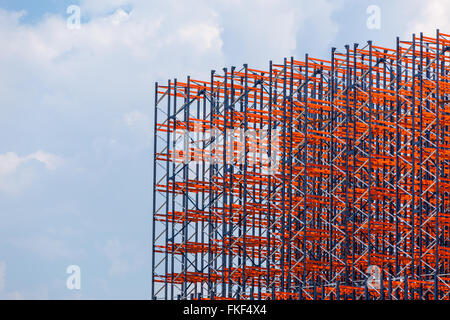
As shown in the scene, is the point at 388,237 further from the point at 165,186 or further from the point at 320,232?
the point at 165,186

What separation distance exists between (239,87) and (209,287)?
31.4 ft

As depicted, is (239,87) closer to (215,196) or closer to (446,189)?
(215,196)

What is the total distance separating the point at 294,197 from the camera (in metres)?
45.7

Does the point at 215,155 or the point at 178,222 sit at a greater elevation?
the point at 215,155

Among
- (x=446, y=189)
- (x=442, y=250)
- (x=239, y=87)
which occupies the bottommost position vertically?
(x=442, y=250)
